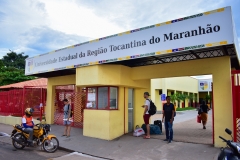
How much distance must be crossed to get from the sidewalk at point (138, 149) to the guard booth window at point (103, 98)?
132 centimetres

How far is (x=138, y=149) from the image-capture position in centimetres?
702

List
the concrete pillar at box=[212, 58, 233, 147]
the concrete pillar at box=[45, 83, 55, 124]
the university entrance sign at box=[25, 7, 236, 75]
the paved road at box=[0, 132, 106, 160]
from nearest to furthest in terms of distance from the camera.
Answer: the university entrance sign at box=[25, 7, 236, 75] < the paved road at box=[0, 132, 106, 160] < the concrete pillar at box=[212, 58, 233, 147] < the concrete pillar at box=[45, 83, 55, 124]

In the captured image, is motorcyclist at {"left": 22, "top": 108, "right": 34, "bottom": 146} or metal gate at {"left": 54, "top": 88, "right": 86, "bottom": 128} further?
metal gate at {"left": 54, "top": 88, "right": 86, "bottom": 128}

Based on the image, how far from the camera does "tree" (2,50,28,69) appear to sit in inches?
1607

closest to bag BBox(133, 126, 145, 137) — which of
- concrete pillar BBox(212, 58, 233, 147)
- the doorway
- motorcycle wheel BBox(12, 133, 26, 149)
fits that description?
the doorway

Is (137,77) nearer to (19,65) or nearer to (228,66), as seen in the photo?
(228,66)

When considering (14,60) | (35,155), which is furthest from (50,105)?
(14,60)

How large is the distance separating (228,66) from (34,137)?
6.77 meters

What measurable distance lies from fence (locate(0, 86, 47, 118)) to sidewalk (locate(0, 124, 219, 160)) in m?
4.13

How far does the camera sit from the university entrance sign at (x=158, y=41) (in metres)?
5.50

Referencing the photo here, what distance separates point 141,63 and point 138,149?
344 centimetres

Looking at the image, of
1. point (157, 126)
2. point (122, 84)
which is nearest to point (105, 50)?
point (122, 84)

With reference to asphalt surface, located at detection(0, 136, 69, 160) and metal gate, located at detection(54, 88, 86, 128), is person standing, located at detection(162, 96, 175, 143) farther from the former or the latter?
metal gate, located at detection(54, 88, 86, 128)

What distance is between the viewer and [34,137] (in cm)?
721
